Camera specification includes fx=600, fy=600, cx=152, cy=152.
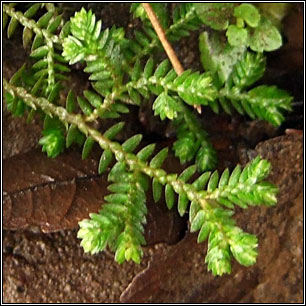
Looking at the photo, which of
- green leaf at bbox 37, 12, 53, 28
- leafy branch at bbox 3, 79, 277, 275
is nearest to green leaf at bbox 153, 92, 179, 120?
leafy branch at bbox 3, 79, 277, 275

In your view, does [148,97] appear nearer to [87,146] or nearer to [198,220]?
[87,146]

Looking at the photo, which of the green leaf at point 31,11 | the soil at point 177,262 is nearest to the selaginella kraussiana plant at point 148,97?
the green leaf at point 31,11

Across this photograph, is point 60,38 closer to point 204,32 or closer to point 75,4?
point 75,4

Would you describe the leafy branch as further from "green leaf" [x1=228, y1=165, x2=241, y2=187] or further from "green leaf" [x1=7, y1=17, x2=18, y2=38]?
"green leaf" [x1=7, y1=17, x2=18, y2=38]

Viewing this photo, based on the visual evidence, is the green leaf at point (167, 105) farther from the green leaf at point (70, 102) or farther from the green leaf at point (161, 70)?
the green leaf at point (70, 102)

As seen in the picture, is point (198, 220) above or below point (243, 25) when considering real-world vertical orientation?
below

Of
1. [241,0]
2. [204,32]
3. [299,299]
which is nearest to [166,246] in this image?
[299,299]

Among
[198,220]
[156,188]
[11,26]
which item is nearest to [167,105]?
[156,188]
